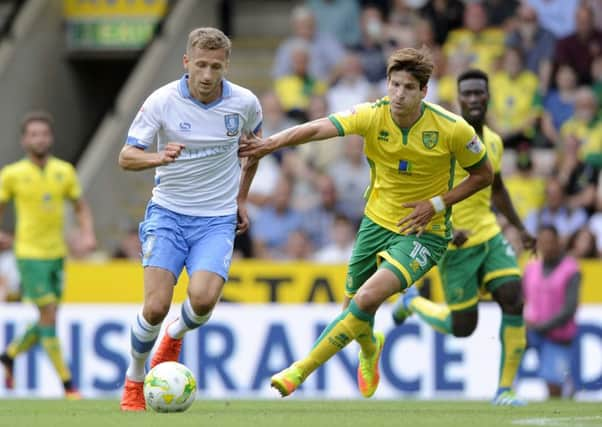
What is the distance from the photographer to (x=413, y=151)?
30.5ft

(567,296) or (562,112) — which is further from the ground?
(562,112)

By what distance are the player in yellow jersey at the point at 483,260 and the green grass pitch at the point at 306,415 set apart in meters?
0.53

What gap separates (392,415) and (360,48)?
30.1ft

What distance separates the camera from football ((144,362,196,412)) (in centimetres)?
887

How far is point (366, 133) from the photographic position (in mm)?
9242

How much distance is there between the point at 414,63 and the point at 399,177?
857 mm

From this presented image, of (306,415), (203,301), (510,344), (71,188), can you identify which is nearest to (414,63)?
(203,301)

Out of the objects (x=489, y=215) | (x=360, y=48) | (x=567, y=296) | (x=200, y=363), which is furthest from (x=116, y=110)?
(x=489, y=215)

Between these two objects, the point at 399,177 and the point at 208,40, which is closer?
the point at 208,40

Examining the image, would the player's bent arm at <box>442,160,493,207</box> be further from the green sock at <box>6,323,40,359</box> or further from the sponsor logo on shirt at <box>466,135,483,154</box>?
the green sock at <box>6,323,40,359</box>

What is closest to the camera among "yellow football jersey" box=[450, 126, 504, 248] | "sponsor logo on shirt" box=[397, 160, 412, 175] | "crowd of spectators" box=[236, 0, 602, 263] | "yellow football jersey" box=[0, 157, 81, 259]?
"sponsor logo on shirt" box=[397, 160, 412, 175]

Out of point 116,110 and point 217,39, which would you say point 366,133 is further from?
point 116,110

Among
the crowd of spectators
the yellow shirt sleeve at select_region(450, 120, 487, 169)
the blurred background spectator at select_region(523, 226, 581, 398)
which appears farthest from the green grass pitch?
the crowd of spectators

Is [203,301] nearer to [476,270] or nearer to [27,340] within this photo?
[476,270]
